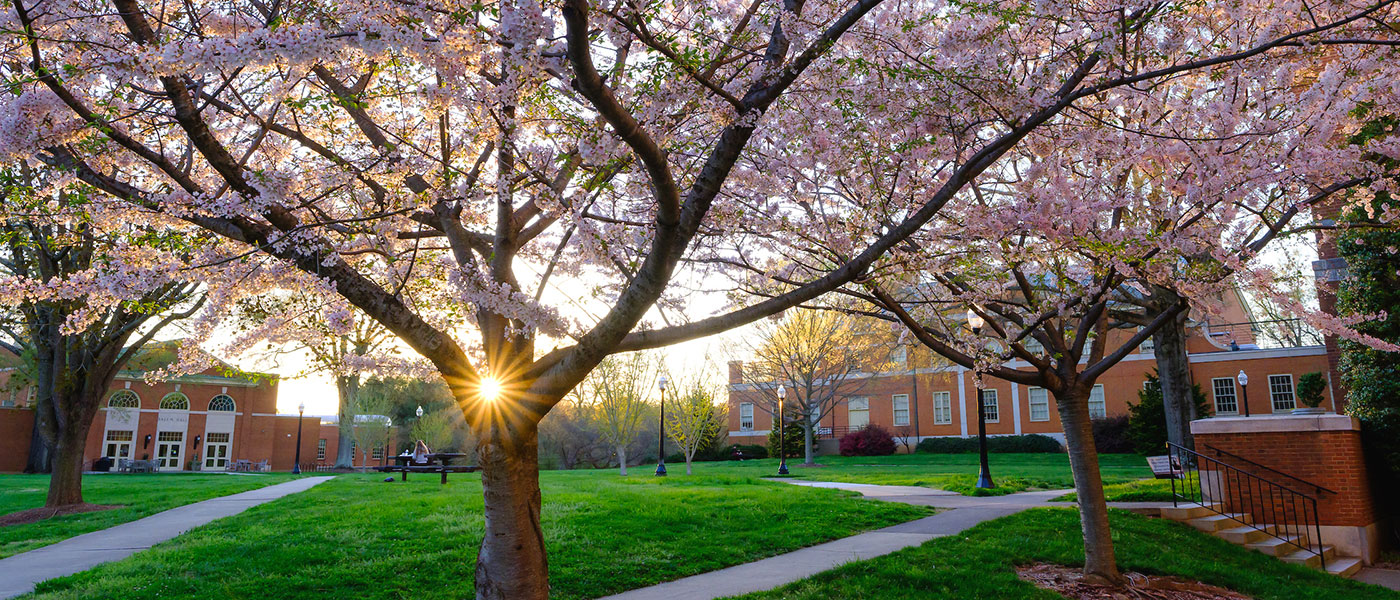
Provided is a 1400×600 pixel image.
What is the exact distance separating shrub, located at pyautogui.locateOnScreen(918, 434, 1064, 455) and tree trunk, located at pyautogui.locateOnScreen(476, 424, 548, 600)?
3174 centimetres

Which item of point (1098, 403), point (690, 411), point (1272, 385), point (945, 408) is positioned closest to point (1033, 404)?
Answer: point (1098, 403)

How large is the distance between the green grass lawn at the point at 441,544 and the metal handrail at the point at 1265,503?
4.17 meters

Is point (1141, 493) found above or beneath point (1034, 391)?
beneath

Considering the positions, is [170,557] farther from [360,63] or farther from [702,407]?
[702,407]

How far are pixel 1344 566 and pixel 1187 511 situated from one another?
1697 mm

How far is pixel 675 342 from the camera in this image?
4.94 meters

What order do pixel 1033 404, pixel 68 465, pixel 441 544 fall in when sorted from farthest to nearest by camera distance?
pixel 1033 404, pixel 68 465, pixel 441 544

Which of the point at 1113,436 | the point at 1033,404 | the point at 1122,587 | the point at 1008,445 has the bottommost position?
the point at 1122,587

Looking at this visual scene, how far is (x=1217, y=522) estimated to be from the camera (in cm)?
988

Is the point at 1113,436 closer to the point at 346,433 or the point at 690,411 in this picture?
the point at 690,411

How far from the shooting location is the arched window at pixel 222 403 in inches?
1617

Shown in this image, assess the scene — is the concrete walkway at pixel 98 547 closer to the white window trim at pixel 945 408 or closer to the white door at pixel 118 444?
the white window trim at pixel 945 408

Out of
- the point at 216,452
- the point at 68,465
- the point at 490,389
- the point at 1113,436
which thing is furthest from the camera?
the point at 216,452

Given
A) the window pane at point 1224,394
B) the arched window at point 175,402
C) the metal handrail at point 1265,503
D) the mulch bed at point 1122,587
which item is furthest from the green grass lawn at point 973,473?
the arched window at point 175,402
